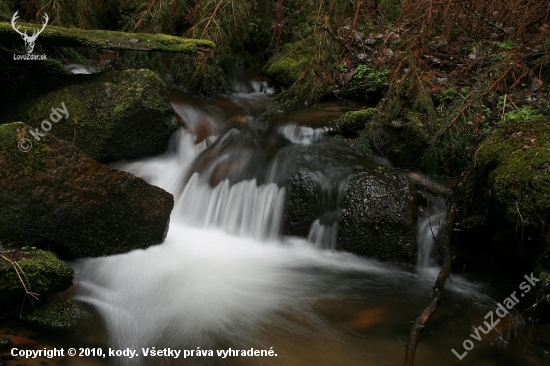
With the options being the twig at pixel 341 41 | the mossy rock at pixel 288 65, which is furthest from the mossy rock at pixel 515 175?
the mossy rock at pixel 288 65

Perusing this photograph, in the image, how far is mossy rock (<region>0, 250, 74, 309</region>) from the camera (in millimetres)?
3195

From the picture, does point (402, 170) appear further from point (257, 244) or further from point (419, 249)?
point (257, 244)

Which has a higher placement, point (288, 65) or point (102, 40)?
point (288, 65)

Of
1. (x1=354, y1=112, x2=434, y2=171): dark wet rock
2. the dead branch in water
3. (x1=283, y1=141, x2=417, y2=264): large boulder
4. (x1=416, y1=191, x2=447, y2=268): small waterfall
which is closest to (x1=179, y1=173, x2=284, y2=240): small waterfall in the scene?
(x1=283, y1=141, x2=417, y2=264): large boulder

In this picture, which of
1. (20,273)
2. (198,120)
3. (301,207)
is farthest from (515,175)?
Answer: (198,120)

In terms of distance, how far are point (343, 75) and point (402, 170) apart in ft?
8.10

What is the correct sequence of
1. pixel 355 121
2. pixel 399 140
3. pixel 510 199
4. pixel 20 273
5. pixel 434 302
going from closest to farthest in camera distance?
pixel 20 273, pixel 434 302, pixel 510 199, pixel 399 140, pixel 355 121

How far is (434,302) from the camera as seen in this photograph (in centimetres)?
369

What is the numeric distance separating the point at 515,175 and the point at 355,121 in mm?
2711

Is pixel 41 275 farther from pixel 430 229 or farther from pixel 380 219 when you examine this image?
pixel 430 229

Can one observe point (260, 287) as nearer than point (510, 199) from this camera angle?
No

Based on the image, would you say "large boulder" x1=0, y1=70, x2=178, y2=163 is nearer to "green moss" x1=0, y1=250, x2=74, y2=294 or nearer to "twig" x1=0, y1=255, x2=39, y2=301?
"green moss" x1=0, y1=250, x2=74, y2=294

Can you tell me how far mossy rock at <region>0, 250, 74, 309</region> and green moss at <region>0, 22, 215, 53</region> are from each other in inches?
116

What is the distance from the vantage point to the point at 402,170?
5945 millimetres
